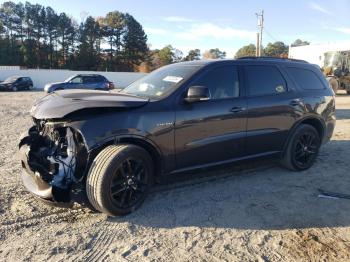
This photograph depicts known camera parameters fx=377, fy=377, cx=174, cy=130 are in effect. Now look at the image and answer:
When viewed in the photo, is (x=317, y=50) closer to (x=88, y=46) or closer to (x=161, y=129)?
(x=161, y=129)

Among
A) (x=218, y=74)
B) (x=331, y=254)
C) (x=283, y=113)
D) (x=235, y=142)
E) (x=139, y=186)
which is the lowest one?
(x=331, y=254)

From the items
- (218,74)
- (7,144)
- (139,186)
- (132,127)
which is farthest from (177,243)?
(7,144)

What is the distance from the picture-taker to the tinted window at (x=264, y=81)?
5.49m

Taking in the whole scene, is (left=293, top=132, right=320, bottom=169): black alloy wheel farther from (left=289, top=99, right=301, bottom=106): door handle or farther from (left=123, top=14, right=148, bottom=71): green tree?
(left=123, top=14, right=148, bottom=71): green tree

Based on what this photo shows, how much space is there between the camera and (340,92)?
28422mm

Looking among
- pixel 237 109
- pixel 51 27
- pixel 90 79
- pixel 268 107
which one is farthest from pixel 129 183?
pixel 51 27

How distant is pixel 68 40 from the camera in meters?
63.0

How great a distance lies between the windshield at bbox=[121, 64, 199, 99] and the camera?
15.9 feet

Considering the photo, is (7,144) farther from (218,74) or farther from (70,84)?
(70,84)

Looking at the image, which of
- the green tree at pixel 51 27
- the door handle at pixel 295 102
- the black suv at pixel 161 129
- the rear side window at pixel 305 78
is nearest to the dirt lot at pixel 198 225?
the black suv at pixel 161 129

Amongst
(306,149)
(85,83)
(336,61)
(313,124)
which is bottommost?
(306,149)

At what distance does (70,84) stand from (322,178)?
1931 cm

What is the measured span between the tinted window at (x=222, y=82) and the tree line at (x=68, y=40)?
5538 centimetres

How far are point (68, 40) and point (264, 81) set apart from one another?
6208cm
